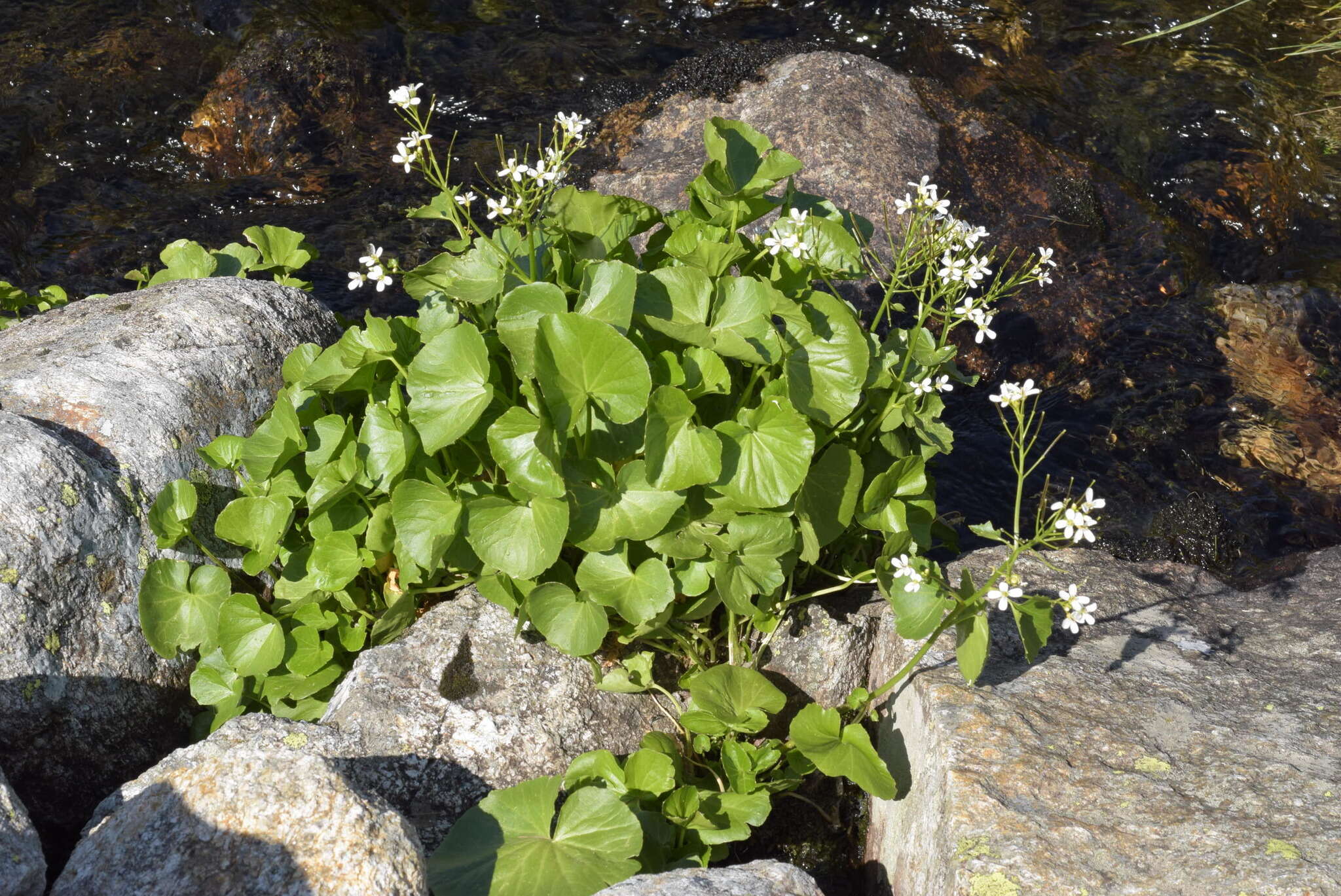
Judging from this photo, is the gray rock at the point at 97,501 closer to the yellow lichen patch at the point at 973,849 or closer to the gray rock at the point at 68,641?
the gray rock at the point at 68,641

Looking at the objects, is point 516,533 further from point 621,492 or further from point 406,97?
point 406,97

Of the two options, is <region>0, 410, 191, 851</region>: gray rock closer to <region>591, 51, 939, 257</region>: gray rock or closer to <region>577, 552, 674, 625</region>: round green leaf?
<region>577, 552, 674, 625</region>: round green leaf

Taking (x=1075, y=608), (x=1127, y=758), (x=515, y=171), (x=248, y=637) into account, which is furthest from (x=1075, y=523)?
(x=248, y=637)

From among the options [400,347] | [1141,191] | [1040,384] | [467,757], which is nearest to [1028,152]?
[1141,191]

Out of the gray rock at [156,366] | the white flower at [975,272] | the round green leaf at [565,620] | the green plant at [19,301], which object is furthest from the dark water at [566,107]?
the round green leaf at [565,620]

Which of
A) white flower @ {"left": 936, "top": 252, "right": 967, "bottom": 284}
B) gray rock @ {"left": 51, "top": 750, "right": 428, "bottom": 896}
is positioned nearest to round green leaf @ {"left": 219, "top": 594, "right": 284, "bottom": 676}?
gray rock @ {"left": 51, "top": 750, "right": 428, "bottom": 896}

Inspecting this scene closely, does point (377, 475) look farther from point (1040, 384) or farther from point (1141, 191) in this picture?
point (1141, 191)
